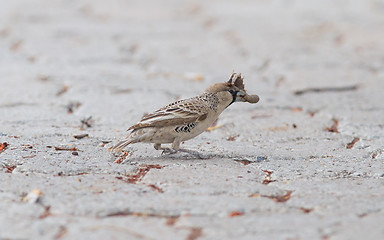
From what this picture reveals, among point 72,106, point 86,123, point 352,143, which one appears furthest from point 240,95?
point 72,106

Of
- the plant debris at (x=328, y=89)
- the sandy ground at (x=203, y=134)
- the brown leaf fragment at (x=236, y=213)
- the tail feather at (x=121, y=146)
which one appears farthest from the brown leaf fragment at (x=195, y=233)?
the plant debris at (x=328, y=89)

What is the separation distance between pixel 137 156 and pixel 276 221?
1418mm

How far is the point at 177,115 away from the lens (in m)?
3.90

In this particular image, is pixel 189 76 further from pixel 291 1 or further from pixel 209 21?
pixel 291 1

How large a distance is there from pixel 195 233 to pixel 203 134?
2.20 m

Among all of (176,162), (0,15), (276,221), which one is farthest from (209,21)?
(276,221)

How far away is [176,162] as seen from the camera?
12.7 ft

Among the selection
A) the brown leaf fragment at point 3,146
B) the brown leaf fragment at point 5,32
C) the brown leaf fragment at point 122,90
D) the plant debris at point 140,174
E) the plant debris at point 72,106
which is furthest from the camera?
the brown leaf fragment at point 5,32

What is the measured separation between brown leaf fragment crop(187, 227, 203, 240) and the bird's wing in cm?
121

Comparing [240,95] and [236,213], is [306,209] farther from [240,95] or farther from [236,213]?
[240,95]

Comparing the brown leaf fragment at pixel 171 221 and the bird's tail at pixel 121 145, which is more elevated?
the bird's tail at pixel 121 145

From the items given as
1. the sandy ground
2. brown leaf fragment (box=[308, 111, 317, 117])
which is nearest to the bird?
the sandy ground

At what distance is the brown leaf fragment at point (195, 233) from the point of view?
105 inches

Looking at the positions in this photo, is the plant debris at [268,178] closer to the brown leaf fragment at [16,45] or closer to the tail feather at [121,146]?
the tail feather at [121,146]
